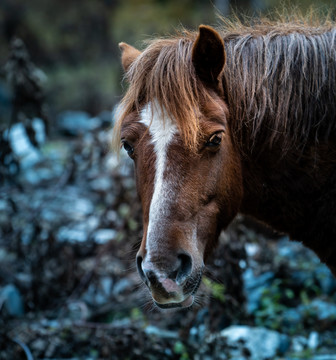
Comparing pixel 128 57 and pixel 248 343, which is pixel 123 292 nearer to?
pixel 248 343

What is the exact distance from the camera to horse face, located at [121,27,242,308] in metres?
2.10

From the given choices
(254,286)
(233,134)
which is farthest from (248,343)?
(233,134)

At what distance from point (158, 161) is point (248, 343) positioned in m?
2.36

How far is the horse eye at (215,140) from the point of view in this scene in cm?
237

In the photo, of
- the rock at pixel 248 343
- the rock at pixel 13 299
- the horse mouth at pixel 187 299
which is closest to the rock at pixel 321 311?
the rock at pixel 248 343

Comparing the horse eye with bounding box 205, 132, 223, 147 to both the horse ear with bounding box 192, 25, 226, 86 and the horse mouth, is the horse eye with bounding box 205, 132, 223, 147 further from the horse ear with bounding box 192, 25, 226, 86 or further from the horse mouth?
the horse mouth

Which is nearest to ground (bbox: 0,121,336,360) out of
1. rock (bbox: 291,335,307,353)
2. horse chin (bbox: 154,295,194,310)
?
rock (bbox: 291,335,307,353)

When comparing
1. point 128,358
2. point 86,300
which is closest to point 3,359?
point 128,358

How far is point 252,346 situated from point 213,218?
6.33 ft

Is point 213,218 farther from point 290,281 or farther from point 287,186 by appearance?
point 290,281

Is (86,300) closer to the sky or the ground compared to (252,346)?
closer to the ground

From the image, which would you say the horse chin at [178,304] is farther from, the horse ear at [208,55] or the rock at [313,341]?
the rock at [313,341]

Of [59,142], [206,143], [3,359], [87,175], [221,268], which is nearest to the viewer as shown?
[206,143]

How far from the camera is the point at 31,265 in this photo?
4793 mm
